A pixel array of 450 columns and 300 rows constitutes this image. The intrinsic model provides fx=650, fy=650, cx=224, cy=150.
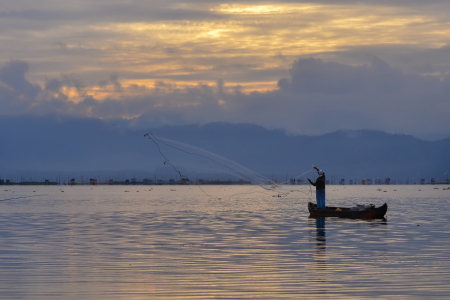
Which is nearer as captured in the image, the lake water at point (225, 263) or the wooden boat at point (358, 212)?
the lake water at point (225, 263)

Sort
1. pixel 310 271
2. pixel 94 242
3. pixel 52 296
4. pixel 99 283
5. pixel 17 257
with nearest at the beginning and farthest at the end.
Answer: pixel 52 296
pixel 99 283
pixel 310 271
pixel 17 257
pixel 94 242

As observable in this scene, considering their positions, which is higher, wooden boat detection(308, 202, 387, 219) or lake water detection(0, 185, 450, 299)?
wooden boat detection(308, 202, 387, 219)

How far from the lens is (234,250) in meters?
33.9

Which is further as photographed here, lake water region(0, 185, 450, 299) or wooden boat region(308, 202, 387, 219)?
wooden boat region(308, 202, 387, 219)

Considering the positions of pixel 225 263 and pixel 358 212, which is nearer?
pixel 225 263

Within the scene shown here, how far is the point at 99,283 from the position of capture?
23.0m

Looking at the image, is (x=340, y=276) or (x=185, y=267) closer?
(x=340, y=276)

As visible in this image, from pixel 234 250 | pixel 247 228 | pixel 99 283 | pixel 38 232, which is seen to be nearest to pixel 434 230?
pixel 247 228

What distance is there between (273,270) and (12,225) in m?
34.7

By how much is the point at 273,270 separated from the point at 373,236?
60.7ft

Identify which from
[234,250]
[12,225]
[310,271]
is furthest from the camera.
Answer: [12,225]

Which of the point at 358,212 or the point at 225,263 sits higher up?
the point at 358,212

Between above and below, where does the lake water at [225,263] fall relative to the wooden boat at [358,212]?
below

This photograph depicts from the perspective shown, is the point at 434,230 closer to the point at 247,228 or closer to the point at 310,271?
the point at 247,228
